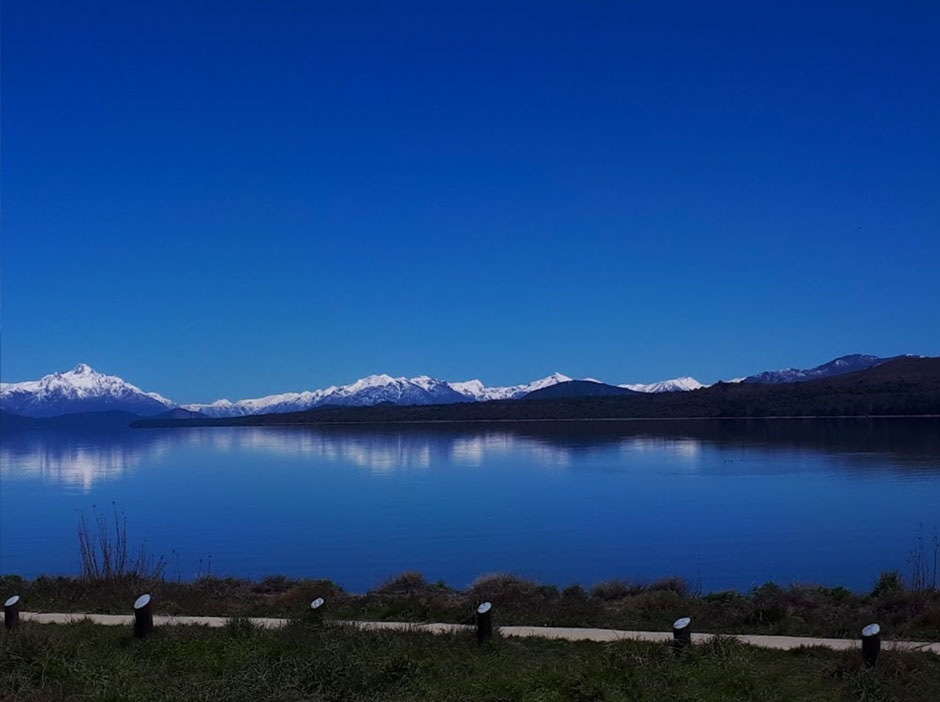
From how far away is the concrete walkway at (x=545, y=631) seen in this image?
39.3ft

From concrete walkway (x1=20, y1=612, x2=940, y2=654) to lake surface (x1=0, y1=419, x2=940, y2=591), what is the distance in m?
9.74

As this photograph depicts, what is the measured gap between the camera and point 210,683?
10.4m

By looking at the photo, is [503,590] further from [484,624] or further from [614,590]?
[484,624]

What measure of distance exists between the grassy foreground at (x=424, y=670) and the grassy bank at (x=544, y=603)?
7.02 ft

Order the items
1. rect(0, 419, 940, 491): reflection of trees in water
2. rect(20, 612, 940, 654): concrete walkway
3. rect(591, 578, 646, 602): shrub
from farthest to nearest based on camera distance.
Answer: rect(0, 419, 940, 491): reflection of trees in water, rect(591, 578, 646, 602): shrub, rect(20, 612, 940, 654): concrete walkway

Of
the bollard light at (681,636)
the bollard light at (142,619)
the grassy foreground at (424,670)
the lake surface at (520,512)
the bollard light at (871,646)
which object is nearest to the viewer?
the grassy foreground at (424,670)

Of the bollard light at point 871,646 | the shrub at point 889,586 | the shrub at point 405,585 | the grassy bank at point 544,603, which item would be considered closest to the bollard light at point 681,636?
the bollard light at point 871,646

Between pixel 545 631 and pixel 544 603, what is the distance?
8.47ft

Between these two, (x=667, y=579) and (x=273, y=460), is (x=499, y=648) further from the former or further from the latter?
(x=273, y=460)

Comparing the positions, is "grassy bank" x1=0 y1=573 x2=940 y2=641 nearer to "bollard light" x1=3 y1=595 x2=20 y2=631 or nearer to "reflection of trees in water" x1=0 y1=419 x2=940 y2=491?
"bollard light" x1=3 y1=595 x2=20 y2=631

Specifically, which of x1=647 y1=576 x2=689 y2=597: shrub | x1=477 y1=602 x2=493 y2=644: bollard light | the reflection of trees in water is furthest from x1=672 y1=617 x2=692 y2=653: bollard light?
the reflection of trees in water

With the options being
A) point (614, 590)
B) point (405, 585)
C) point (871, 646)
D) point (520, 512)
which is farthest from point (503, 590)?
point (520, 512)

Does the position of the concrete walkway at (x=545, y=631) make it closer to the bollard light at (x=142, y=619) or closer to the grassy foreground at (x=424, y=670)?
the grassy foreground at (x=424, y=670)

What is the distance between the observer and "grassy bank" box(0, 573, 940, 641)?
13.8 m
